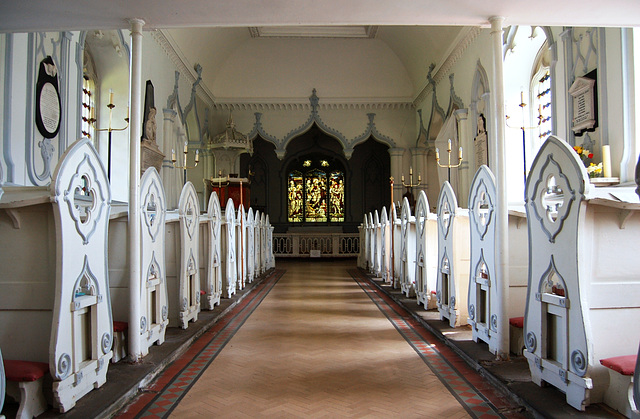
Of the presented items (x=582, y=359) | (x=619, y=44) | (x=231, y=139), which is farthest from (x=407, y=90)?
(x=582, y=359)

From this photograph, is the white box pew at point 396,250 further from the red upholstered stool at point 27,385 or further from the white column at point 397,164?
the white column at point 397,164

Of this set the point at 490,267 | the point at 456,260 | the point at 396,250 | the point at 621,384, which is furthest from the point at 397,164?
the point at 621,384

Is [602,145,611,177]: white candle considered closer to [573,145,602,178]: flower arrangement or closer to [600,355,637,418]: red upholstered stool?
[573,145,602,178]: flower arrangement

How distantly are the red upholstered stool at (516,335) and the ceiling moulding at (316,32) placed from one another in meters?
14.0

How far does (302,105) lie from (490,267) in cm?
1398

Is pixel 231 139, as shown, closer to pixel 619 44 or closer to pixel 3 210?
pixel 619 44

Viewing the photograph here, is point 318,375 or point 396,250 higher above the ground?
point 396,250

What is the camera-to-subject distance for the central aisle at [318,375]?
274 centimetres

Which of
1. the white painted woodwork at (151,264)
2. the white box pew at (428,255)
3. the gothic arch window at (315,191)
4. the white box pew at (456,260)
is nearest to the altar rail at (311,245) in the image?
the gothic arch window at (315,191)

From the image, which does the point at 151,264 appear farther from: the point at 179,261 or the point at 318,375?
the point at 318,375

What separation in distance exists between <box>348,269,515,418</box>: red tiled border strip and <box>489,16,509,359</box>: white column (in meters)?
0.34

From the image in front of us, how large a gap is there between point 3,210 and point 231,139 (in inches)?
501

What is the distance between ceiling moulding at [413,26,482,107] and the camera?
10752 millimetres

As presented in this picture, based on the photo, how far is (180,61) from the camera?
12.6 metres
